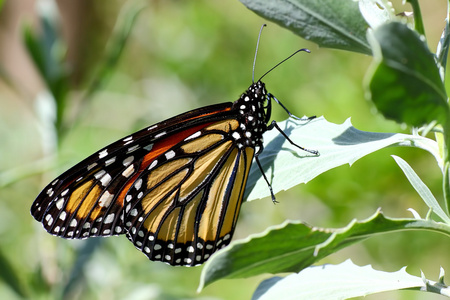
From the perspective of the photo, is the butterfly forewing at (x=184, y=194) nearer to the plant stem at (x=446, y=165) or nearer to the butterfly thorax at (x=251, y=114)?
the butterfly thorax at (x=251, y=114)

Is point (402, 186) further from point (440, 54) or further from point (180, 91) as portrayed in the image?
point (180, 91)

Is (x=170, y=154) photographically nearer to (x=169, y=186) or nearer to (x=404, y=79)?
(x=169, y=186)

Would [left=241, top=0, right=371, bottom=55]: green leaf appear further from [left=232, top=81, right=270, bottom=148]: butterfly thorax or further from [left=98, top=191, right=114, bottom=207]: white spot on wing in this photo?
[left=98, top=191, right=114, bottom=207]: white spot on wing

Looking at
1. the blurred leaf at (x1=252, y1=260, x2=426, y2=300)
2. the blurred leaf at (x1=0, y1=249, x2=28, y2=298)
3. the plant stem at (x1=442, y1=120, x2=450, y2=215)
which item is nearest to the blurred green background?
the blurred leaf at (x1=0, y1=249, x2=28, y2=298)

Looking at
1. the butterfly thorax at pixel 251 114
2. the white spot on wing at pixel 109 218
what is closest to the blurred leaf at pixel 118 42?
the butterfly thorax at pixel 251 114

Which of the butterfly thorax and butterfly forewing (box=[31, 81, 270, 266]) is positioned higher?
the butterfly thorax
